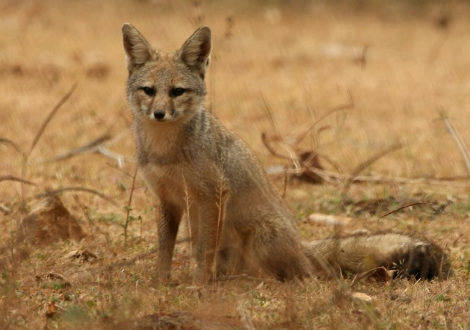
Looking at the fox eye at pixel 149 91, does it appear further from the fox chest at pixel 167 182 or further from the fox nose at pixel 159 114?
the fox chest at pixel 167 182

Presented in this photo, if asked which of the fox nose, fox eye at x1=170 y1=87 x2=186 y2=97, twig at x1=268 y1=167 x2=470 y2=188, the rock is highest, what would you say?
fox eye at x1=170 y1=87 x2=186 y2=97

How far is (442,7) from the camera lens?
19391 millimetres

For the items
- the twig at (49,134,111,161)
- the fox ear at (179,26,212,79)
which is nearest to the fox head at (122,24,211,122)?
the fox ear at (179,26,212,79)

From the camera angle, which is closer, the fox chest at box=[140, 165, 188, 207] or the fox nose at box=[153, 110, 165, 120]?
the fox nose at box=[153, 110, 165, 120]

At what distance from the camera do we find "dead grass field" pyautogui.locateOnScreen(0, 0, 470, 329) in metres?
4.55

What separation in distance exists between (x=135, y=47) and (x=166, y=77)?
0.38 m

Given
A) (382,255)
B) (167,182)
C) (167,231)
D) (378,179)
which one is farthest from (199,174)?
(378,179)

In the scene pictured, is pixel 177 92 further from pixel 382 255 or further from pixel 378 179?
pixel 378 179

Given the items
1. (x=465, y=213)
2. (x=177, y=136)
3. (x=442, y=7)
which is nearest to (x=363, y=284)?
(x=177, y=136)

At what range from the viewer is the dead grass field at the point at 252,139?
4555 millimetres

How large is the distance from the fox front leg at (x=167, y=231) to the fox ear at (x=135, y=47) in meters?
1.04

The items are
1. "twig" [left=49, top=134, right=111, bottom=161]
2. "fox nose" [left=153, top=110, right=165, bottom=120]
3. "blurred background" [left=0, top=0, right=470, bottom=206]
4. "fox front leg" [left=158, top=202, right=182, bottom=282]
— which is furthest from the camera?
"blurred background" [left=0, top=0, right=470, bottom=206]

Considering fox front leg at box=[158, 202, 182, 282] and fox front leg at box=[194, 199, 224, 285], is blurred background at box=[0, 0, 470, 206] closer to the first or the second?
fox front leg at box=[158, 202, 182, 282]

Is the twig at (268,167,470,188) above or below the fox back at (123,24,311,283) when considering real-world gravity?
below
